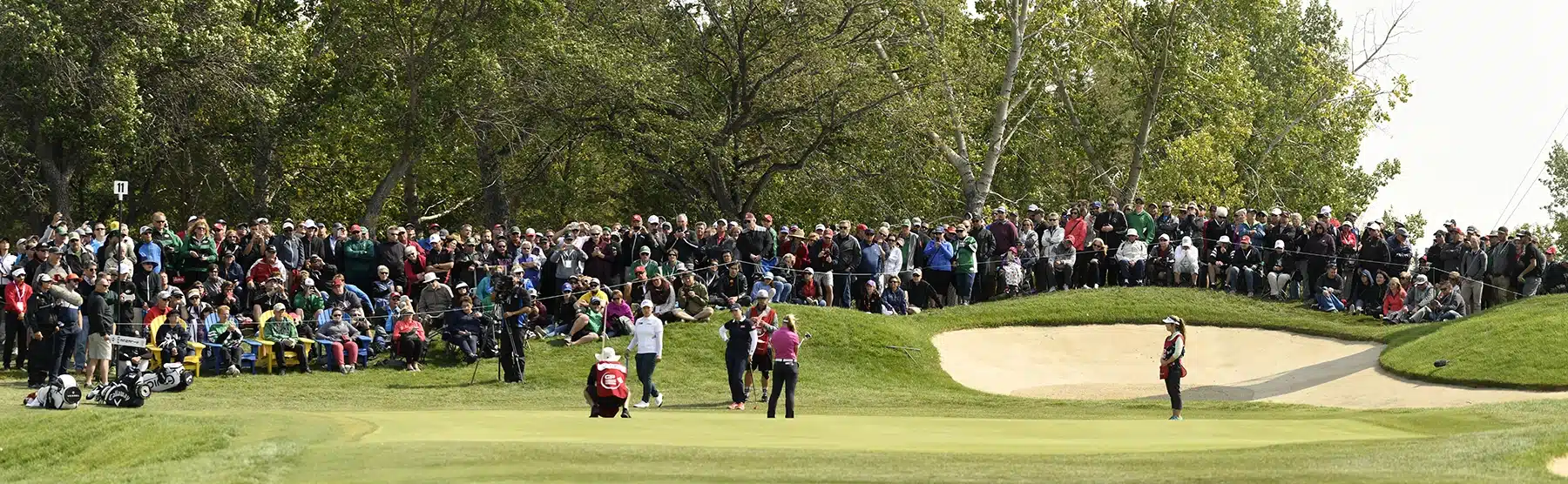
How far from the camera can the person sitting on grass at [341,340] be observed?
2909cm

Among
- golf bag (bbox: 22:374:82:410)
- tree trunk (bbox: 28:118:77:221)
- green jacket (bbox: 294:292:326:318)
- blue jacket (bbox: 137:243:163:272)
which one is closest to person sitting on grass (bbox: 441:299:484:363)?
green jacket (bbox: 294:292:326:318)

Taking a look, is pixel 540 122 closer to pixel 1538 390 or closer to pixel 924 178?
pixel 924 178

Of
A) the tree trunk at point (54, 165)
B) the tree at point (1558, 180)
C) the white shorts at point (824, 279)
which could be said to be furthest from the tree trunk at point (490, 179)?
the tree at point (1558, 180)

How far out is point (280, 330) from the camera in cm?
2894

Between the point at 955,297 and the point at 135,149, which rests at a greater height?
the point at 135,149

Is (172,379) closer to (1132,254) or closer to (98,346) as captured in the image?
(98,346)

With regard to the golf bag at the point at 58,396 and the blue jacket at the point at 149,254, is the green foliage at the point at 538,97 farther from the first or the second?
the golf bag at the point at 58,396

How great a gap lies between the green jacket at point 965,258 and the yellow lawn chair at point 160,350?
1461 cm

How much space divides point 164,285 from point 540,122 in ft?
49.7

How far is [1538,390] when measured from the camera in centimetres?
2802

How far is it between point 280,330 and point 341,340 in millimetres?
995

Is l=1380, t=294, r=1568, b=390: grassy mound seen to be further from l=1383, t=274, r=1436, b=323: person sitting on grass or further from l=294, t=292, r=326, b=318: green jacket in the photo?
l=294, t=292, r=326, b=318: green jacket

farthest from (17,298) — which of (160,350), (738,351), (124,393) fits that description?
(738,351)

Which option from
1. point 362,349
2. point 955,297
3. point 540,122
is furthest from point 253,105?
point 955,297
